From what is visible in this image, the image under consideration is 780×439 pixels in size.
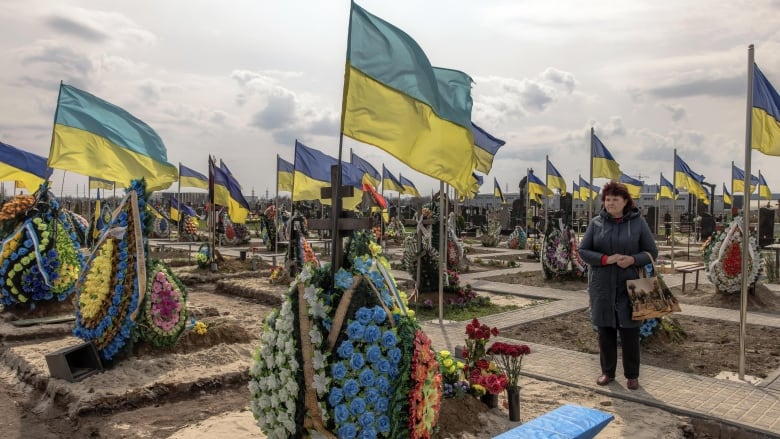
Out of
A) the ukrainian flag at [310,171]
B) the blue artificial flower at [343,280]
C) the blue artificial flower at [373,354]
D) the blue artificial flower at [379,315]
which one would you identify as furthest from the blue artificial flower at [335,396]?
the ukrainian flag at [310,171]

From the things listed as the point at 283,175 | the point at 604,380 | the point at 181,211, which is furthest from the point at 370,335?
the point at 181,211

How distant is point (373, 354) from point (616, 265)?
126 inches

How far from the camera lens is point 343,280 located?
139 inches

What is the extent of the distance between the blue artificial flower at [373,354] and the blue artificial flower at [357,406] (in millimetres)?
233

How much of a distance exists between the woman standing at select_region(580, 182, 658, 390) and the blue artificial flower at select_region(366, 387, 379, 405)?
3113 mm

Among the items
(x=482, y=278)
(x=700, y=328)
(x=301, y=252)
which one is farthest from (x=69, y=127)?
(x=482, y=278)

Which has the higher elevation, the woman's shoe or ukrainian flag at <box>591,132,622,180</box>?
ukrainian flag at <box>591,132,622,180</box>

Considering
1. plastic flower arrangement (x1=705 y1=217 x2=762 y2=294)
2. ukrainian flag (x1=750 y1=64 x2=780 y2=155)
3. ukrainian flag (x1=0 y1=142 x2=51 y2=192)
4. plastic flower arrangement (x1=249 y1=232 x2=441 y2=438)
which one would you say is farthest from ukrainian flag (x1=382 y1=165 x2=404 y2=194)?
plastic flower arrangement (x1=249 y1=232 x2=441 y2=438)

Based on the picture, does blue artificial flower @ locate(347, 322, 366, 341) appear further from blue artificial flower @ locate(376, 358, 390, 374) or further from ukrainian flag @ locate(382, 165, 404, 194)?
ukrainian flag @ locate(382, 165, 404, 194)

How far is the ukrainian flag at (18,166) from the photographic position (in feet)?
39.8

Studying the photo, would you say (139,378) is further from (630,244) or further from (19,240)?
(630,244)

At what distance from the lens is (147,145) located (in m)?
7.90

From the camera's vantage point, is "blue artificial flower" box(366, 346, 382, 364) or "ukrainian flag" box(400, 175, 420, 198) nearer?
"blue artificial flower" box(366, 346, 382, 364)

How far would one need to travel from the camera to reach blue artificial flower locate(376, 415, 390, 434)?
3387mm
